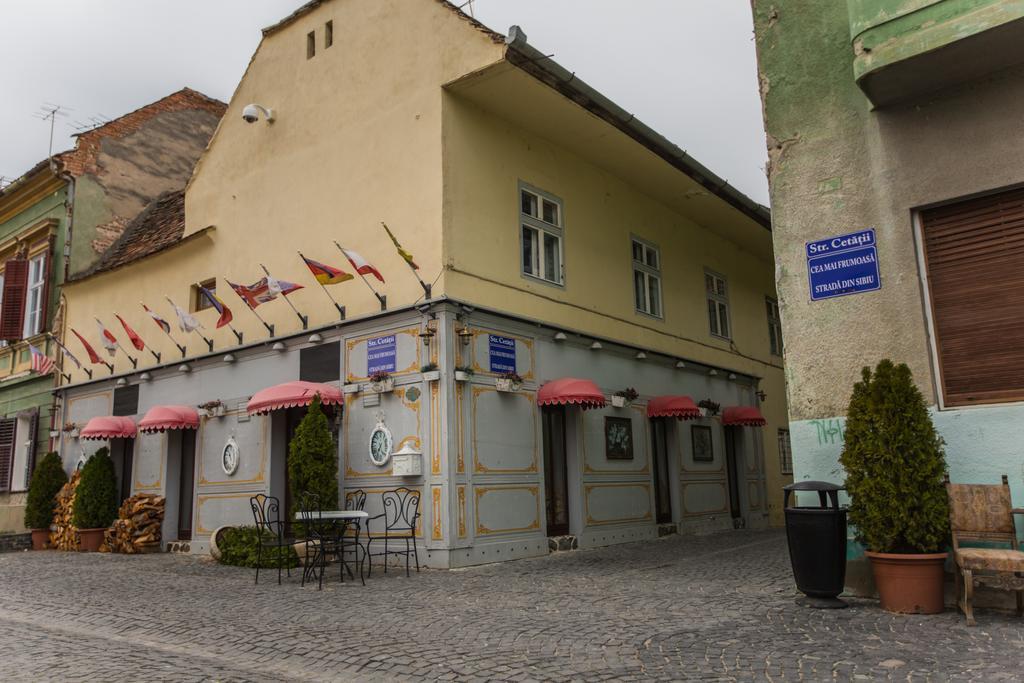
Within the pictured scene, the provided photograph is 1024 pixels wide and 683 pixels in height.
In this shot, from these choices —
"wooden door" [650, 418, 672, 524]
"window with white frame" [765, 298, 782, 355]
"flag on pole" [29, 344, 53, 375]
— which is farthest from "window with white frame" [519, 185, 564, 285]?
"flag on pole" [29, 344, 53, 375]

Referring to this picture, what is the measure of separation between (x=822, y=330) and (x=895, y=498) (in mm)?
1806

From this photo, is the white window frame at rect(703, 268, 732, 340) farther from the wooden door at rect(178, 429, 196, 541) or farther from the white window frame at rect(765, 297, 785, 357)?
the wooden door at rect(178, 429, 196, 541)

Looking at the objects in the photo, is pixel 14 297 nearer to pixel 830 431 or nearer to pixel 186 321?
pixel 186 321

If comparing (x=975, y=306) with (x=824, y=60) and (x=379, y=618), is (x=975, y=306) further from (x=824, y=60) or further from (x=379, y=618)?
(x=379, y=618)

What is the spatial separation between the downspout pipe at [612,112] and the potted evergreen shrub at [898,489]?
696 centimetres

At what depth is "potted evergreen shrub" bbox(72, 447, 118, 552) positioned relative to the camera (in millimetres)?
15586

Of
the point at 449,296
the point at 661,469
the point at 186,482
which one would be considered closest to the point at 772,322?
the point at 661,469

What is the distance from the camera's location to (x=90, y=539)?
15594mm

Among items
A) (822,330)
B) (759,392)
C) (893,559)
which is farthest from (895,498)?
(759,392)

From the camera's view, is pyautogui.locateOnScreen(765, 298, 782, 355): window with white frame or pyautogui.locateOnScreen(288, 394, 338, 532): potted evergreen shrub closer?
pyautogui.locateOnScreen(288, 394, 338, 532): potted evergreen shrub

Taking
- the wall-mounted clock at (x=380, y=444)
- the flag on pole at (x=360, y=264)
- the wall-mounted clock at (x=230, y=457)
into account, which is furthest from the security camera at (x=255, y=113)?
the wall-mounted clock at (x=380, y=444)

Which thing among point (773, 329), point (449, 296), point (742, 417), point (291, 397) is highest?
point (773, 329)

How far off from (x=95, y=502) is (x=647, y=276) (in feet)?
38.7

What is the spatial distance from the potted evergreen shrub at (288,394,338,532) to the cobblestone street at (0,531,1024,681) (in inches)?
56.5
